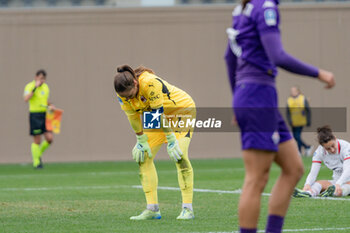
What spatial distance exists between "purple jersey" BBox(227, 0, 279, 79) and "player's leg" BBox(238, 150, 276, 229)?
0.53m

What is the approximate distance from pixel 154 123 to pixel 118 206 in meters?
1.85

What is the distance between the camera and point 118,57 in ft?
73.5

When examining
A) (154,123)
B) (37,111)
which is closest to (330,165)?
Answer: (154,123)

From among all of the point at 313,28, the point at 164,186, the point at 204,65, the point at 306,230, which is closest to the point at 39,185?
the point at 164,186

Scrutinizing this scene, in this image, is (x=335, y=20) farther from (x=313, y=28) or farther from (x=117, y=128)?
(x=117, y=128)

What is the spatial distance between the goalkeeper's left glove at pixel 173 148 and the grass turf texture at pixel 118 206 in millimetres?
673

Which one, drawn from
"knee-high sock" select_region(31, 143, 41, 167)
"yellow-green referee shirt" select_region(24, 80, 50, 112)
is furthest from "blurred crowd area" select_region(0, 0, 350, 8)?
"knee-high sock" select_region(31, 143, 41, 167)

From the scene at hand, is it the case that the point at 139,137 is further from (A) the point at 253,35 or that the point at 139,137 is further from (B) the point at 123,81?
(A) the point at 253,35

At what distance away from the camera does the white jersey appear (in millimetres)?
9508

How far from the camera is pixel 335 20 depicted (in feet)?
74.3

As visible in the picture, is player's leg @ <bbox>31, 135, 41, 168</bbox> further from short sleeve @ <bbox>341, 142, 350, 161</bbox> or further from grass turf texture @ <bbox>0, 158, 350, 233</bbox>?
short sleeve @ <bbox>341, 142, 350, 161</bbox>

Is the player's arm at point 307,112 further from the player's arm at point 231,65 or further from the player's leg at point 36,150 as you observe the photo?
the player's arm at point 231,65

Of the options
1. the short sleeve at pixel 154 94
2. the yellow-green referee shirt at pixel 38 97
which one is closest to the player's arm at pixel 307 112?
the yellow-green referee shirt at pixel 38 97

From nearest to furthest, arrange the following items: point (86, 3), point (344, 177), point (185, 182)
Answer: point (185, 182) < point (344, 177) < point (86, 3)
